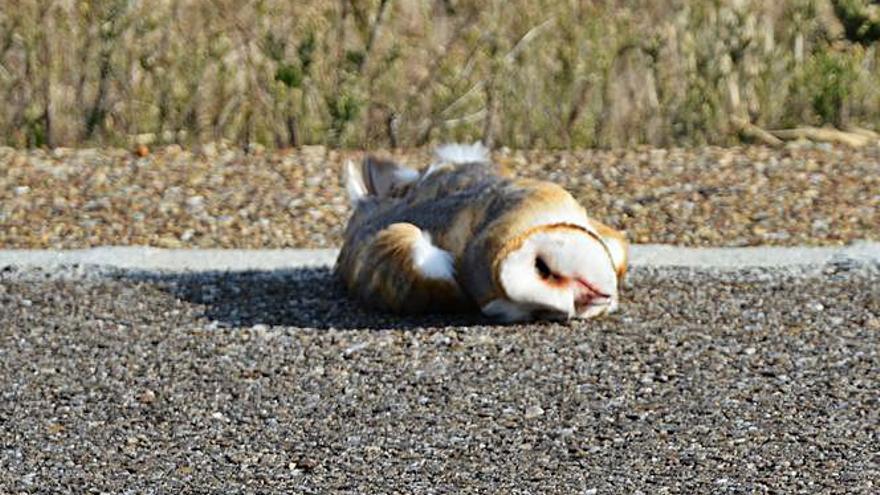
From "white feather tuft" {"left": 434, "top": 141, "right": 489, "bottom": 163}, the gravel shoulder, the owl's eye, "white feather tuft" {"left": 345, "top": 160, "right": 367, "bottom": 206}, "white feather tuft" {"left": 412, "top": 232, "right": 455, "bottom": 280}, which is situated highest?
"white feather tuft" {"left": 434, "top": 141, "right": 489, "bottom": 163}

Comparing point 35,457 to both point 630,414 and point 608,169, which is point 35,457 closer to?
point 630,414

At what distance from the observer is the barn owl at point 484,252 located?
6.63m

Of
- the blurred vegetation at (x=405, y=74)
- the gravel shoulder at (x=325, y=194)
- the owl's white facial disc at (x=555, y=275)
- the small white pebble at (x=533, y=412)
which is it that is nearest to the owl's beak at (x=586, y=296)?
the owl's white facial disc at (x=555, y=275)

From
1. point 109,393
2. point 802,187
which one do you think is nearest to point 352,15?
point 802,187

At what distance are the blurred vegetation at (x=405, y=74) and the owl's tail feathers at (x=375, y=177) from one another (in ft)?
7.63

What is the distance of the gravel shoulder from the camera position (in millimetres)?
8594

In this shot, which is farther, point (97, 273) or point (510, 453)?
point (97, 273)

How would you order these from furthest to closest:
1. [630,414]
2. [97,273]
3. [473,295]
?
[97,273], [473,295], [630,414]

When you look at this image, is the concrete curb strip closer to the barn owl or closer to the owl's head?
the barn owl

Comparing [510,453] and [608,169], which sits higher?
[510,453]

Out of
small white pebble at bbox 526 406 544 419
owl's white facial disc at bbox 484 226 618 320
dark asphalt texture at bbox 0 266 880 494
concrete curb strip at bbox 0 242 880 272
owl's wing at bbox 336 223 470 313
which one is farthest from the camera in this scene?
concrete curb strip at bbox 0 242 880 272

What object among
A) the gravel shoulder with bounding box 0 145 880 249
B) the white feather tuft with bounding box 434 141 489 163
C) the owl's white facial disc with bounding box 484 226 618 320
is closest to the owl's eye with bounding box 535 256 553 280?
the owl's white facial disc with bounding box 484 226 618 320

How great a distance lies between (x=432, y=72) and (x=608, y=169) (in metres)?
1.37

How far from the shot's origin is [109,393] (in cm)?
593
